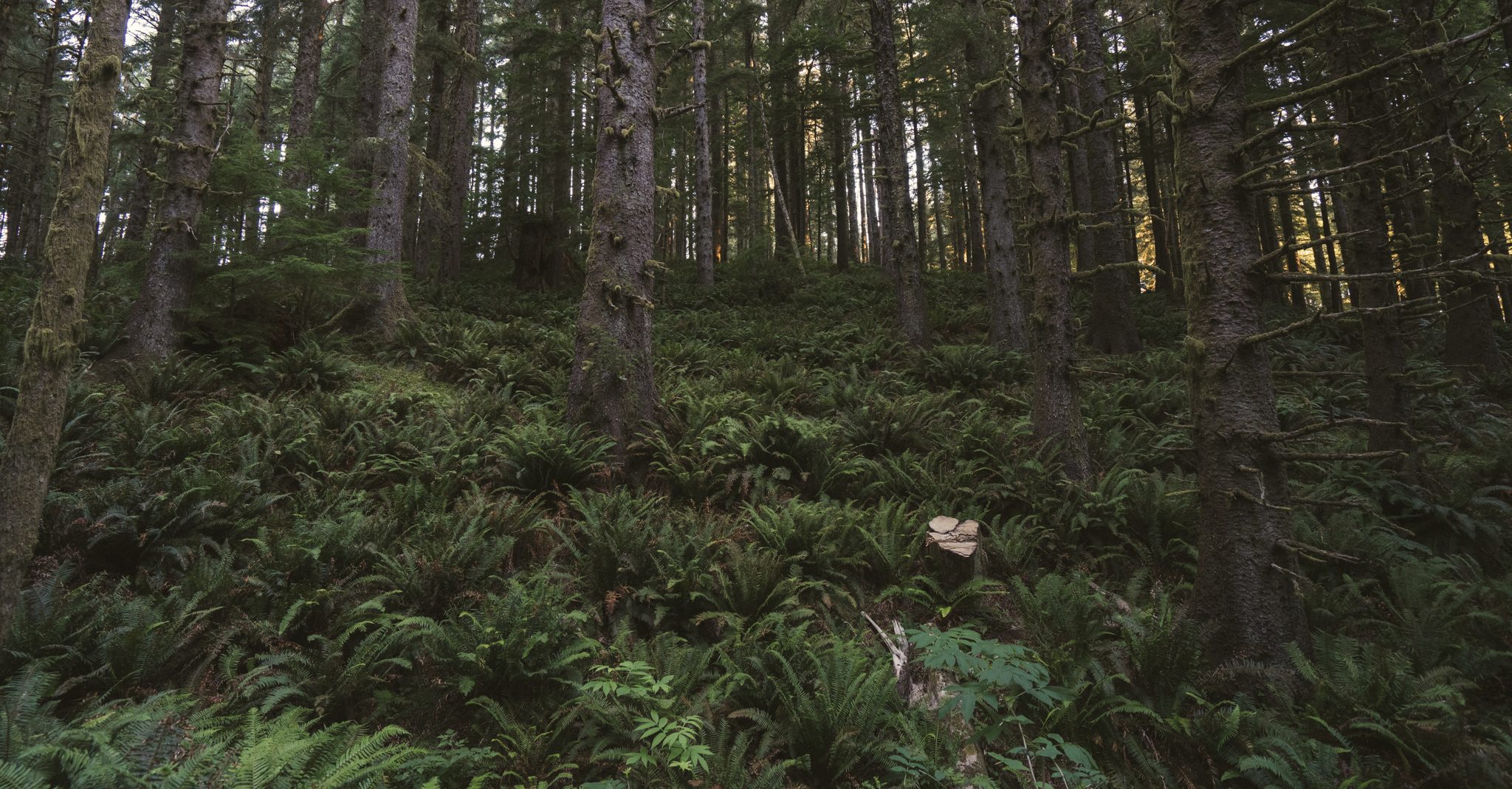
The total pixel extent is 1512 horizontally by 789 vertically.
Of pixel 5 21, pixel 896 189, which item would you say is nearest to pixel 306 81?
pixel 5 21

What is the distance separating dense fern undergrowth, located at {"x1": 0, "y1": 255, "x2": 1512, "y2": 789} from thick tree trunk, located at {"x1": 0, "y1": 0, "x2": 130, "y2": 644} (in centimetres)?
58

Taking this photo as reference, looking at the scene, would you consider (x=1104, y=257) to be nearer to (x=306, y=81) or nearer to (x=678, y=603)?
(x=678, y=603)

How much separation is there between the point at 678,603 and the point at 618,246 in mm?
3940

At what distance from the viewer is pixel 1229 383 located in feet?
12.3

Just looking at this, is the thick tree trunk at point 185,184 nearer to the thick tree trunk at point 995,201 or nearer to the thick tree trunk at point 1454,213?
the thick tree trunk at point 995,201

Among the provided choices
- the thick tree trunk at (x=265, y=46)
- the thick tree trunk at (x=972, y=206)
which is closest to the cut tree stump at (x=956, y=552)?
the thick tree trunk at (x=972, y=206)

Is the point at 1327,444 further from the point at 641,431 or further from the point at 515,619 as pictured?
the point at 515,619

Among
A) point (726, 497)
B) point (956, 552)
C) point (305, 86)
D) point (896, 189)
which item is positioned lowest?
point (956, 552)

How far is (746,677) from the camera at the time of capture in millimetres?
3746

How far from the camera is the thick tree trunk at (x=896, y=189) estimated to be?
12.1 m

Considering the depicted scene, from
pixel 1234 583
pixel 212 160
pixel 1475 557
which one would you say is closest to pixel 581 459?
pixel 1234 583

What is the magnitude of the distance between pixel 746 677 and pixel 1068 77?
719cm

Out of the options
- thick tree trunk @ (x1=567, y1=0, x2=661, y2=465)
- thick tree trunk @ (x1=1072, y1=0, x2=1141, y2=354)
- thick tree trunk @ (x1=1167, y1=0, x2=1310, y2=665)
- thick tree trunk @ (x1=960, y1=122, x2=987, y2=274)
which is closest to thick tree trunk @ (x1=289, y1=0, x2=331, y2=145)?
thick tree trunk @ (x1=567, y1=0, x2=661, y2=465)

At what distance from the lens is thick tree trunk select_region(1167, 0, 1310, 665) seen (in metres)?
3.72
